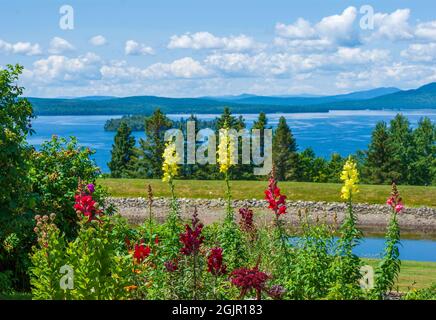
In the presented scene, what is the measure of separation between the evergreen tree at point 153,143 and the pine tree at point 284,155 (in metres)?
12.2

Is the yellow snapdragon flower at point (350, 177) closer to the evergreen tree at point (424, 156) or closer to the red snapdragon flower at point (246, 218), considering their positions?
the red snapdragon flower at point (246, 218)

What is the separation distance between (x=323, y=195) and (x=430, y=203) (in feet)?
20.4

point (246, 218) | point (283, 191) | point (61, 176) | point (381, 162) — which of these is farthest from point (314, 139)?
point (246, 218)

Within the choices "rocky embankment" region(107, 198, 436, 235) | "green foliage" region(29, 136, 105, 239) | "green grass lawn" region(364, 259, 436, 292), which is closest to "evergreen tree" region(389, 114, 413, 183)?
"rocky embankment" region(107, 198, 436, 235)

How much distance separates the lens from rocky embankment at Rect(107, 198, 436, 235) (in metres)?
33.9

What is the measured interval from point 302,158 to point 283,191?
28088mm

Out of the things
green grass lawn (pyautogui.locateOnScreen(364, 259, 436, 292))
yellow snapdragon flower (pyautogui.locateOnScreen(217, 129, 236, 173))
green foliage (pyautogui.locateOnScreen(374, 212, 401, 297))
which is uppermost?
yellow snapdragon flower (pyautogui.locateOnScreen(217, 129, 236, 173))

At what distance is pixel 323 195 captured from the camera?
39406 millimetres

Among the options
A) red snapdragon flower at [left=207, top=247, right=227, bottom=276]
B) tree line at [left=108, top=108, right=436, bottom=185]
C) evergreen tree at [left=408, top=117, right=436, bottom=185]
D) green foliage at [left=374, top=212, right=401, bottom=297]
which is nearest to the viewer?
red snapdragon flower at [left=207, top=247, right=227, bottom=276]

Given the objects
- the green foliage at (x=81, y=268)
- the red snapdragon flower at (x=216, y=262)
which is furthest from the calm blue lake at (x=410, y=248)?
the green foliage at (x=81, y=268)

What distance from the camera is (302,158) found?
68.0 m

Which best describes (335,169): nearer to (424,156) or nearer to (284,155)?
(284,155)

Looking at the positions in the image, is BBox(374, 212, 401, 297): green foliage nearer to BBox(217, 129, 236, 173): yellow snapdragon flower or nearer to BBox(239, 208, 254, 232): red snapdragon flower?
BBox(239, 208, 254, 232): red snapdragon flower

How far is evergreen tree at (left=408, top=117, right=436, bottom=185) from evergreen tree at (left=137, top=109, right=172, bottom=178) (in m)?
25.9
